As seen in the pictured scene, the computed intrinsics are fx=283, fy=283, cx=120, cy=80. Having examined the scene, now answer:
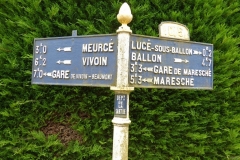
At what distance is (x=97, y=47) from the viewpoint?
243cm

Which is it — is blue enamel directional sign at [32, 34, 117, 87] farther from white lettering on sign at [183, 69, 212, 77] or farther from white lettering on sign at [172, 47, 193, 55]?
white lettering on sign at [183, 69, 212, 77]

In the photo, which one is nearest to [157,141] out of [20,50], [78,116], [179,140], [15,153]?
[179,140]

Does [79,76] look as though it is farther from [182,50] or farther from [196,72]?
[196,72]

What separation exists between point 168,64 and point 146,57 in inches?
8.7

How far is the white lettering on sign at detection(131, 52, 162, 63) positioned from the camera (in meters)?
2.39

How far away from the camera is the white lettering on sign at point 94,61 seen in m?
2.40

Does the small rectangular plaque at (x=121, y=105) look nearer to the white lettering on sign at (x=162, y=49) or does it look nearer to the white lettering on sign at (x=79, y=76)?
the white lettering on sign at (x=79, y=76)

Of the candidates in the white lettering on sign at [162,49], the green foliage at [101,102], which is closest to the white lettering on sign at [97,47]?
the white lettering on sign at [162,49]

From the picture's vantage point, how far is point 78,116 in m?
3.48

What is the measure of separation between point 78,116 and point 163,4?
181 cm

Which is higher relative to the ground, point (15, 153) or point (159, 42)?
point (159, 42)

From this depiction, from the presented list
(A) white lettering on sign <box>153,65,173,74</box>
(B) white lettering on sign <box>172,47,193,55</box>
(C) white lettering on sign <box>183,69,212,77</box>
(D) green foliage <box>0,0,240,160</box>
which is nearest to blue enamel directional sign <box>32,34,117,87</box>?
(A) white lettering on sign <box>153,65,173,74</box>

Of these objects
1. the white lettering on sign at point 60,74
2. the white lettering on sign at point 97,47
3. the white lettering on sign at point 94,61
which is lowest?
the white lettering on sign at point 60,74

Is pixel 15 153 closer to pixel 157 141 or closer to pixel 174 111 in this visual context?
pixel 157 141
